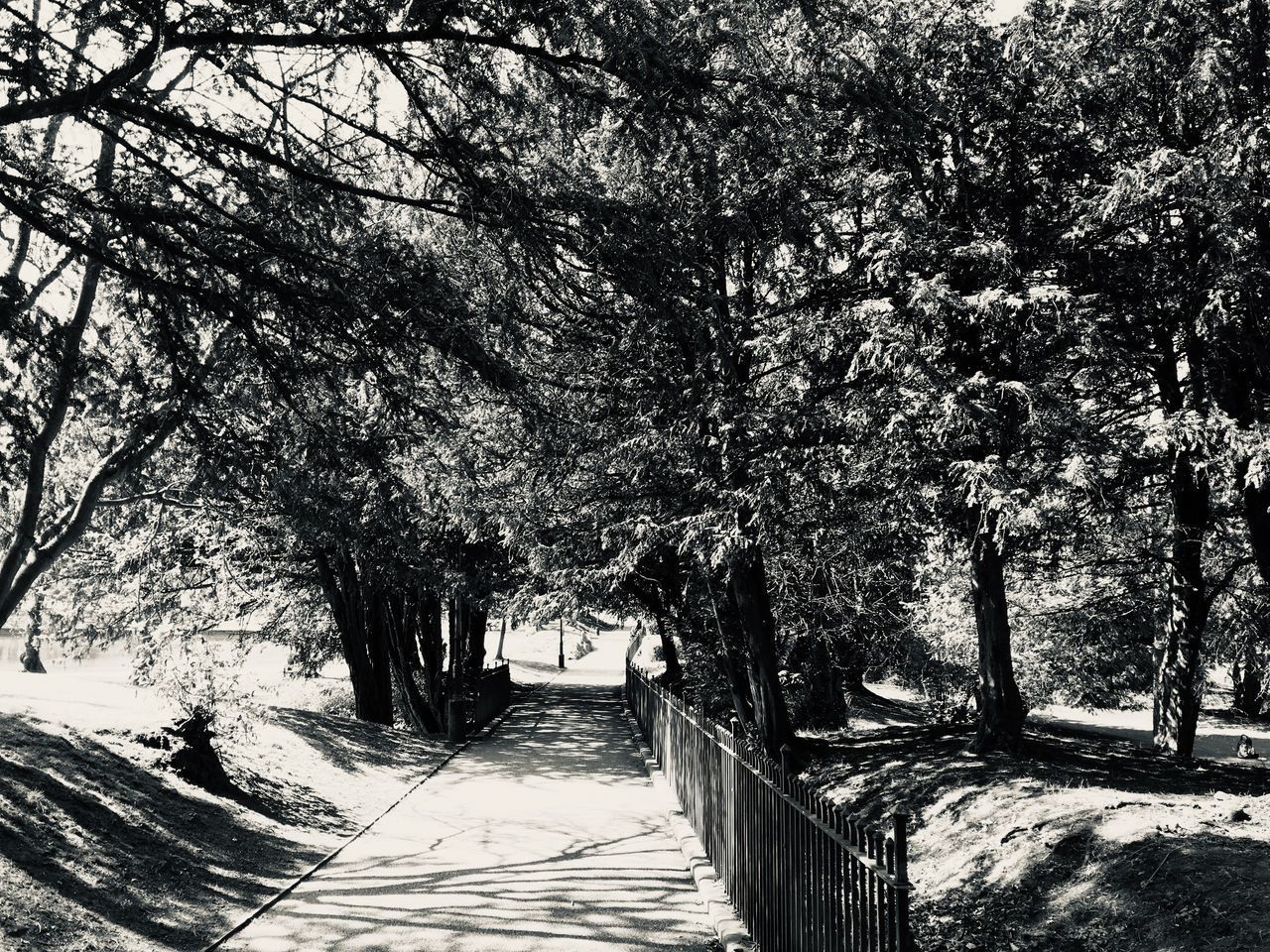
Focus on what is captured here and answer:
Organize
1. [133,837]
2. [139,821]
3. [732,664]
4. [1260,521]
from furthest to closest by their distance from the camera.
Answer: [732,664] → [1260,521] → [139,821] → [133,837]

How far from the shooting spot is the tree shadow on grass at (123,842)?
763cm

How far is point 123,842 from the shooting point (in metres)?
8.87

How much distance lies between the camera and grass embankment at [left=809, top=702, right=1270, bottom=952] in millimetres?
6613

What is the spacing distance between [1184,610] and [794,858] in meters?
12.4

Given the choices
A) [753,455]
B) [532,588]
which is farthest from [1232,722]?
[753,455]

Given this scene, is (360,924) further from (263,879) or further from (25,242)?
(25,242)

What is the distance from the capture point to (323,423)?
9.45m

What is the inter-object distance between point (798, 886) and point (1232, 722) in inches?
1393

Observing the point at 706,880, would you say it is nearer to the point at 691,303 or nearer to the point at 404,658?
the point at 691,303

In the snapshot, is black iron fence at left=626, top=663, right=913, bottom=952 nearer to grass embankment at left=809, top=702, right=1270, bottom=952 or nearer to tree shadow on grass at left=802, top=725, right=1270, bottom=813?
grass embankment at left=809, top=702, right=1270, bottom=952

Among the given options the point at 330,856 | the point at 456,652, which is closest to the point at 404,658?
the point at 456,652

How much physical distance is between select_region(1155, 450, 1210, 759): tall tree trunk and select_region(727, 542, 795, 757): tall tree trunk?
5.94 meters

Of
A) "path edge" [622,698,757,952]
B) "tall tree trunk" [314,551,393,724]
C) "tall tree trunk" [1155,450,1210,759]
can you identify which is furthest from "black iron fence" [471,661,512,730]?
"tall tree trunk" [1155,450,1210,759]

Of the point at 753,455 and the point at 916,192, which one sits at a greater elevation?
the point at 916,192
